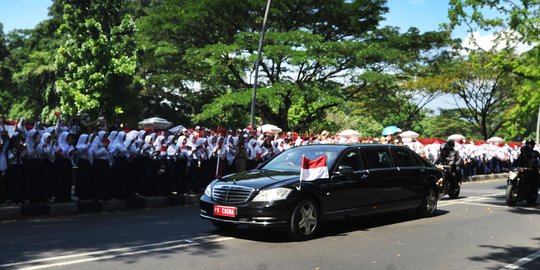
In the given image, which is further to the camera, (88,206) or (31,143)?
(88,206)

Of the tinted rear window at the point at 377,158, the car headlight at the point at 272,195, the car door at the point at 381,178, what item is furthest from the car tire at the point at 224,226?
the tinted rear window at the point at 377,158

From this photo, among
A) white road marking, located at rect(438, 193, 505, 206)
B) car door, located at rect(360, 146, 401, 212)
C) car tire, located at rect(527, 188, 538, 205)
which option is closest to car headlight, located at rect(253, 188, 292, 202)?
car door, located at rect(360, 146, 401, 212)

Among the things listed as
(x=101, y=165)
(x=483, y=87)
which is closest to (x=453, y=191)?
(x=101, y=165)

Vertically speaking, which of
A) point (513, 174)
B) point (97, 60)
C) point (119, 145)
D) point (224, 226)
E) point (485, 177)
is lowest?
point (224, 226)

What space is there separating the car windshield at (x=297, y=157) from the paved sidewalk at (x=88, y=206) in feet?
13.6

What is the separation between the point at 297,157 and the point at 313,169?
861mm

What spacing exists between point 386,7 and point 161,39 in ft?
42.2

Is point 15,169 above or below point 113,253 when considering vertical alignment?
above

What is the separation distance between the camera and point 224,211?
25.1 feet

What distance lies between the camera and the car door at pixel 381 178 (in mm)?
9016

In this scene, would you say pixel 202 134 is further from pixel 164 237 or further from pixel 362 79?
pixel 362 79

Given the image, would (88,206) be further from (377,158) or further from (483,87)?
(483,87)

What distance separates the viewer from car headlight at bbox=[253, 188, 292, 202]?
740cm

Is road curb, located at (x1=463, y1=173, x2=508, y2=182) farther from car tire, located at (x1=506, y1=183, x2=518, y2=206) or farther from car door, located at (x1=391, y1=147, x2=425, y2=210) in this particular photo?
car door, located at (x1=391, y1=147, x2=425, y2=210)
